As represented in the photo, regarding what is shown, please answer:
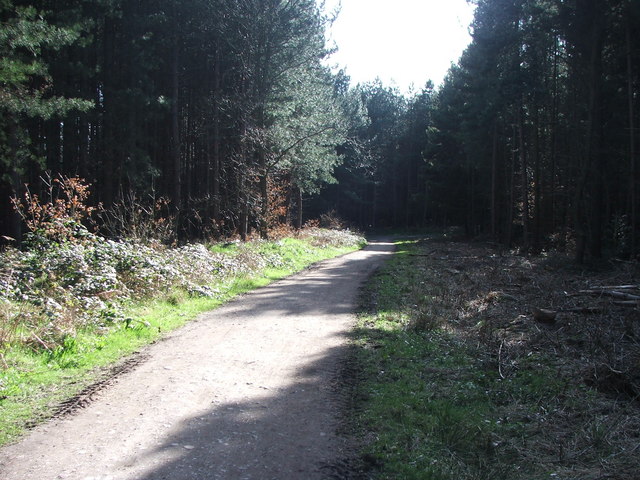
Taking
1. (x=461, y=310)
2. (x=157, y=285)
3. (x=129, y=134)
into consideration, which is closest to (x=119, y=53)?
(x=129, y=134)

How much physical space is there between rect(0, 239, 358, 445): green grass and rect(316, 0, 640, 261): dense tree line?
1508 centimetres

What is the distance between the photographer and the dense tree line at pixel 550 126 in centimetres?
1722

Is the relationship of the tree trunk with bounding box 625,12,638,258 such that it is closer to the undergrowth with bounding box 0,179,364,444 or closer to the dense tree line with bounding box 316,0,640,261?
the dense tree line with bounding box 316,0,640,261

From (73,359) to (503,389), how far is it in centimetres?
573

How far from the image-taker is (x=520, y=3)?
2334cm

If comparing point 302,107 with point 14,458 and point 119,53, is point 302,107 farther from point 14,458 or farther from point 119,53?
point 14,458

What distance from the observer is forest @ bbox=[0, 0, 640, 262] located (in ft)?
56.0

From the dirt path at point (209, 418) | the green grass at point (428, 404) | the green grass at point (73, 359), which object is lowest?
the green grass at point (428, 404)

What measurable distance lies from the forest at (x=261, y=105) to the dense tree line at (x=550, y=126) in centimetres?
10

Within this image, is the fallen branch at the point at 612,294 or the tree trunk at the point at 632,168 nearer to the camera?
the fallen branch at the point at 612,294

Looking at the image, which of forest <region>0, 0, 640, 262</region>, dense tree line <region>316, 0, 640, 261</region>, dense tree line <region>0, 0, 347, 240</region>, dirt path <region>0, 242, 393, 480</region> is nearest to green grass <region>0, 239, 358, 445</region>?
dirt path <region>0, 242, 393, 480</region>

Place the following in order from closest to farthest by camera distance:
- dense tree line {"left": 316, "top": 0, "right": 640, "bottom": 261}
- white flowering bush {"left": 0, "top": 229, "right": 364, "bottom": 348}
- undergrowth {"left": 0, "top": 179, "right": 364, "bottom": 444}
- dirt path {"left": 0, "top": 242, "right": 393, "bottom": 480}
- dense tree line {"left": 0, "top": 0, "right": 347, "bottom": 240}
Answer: dirt path {"left": 0, "top": 242, "right": 393, "bottom": 480} < undergrowth {"left": 0, "top": 179, "right": 364, "bottom": 444} < white flowering bush {"left": 0, "top": 229, "right": 364, "bottom": 348} < dense tree line {"left": 316, "top": 0, "right": 640, "bottom": 261} < dense tree line {"left": 0, "top": 0, "right": 347, "bottom": 240}

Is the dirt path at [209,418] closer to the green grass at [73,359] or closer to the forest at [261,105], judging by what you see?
the green grass at [73,359]

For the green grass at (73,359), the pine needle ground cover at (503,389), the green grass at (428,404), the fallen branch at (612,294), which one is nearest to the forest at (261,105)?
the green grass at (73,359)
